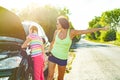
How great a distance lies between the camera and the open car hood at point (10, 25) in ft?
23.0

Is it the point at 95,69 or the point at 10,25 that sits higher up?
the point at 10,25

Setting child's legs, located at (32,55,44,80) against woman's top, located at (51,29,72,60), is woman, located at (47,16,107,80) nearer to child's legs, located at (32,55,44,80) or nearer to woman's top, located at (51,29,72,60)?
woman's top, located at (51,29,72,60)

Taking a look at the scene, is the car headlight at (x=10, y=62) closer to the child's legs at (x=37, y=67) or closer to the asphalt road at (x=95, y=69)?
the child's legs at (x=37, y=67)


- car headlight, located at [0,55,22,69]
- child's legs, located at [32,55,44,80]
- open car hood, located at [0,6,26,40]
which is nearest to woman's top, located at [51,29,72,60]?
child's legs, located at [32,55,44,80]

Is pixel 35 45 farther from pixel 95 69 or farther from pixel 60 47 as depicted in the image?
pixel 95 69

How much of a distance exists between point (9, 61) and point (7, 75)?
0.25 meters

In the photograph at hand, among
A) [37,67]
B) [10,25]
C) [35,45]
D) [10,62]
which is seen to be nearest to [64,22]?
[35,45]

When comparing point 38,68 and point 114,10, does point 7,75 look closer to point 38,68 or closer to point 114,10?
point 38,68

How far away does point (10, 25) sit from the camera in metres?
7.21

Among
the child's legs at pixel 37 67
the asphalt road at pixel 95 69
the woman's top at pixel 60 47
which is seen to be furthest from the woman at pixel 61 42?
the asphalt road at pixel 95 69

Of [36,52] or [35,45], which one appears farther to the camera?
[35,45]

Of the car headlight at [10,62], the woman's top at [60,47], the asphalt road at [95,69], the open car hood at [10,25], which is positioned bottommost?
the asphalt road at [95,69]

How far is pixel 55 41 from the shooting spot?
6.16 metres

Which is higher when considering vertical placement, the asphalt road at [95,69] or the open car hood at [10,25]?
the open car hood at [10,25]
